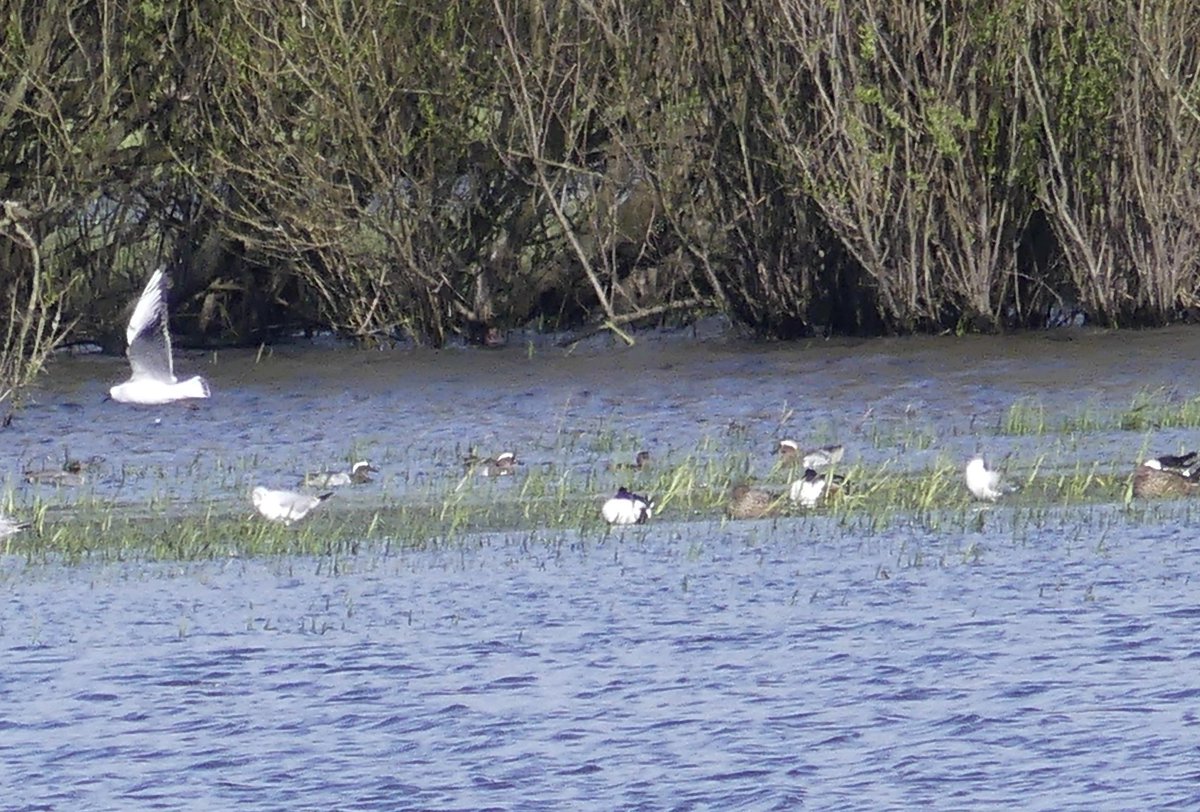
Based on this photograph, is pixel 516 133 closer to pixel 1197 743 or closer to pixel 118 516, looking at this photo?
pixel 118 516

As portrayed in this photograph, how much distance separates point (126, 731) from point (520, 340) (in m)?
13.8

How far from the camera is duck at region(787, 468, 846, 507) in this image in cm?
1255

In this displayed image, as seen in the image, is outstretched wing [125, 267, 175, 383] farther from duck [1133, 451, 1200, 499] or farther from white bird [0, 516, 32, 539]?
duck [1133, 451, 1200, 499]

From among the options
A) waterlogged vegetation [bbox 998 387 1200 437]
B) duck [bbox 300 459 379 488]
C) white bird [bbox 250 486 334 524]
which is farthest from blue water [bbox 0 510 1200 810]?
waterlogged vegetation [bbox 998 387 1200 437]

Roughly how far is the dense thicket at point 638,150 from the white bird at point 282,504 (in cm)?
803

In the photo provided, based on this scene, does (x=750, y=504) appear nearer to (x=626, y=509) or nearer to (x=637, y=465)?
(x=626, y=509)

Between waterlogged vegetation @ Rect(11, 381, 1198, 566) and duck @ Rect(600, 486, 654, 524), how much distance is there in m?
0.10

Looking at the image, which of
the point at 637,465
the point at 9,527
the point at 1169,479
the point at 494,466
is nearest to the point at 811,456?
the point at 637,465

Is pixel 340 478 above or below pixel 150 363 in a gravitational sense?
below

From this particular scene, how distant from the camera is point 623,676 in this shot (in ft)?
30.2

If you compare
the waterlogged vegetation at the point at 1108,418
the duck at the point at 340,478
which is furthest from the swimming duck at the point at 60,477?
the waterlogged vegetation at the point at 1108,418

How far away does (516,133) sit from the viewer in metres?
21.2

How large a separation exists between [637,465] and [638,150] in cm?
672

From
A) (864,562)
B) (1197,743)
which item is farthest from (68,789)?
(864,562)
